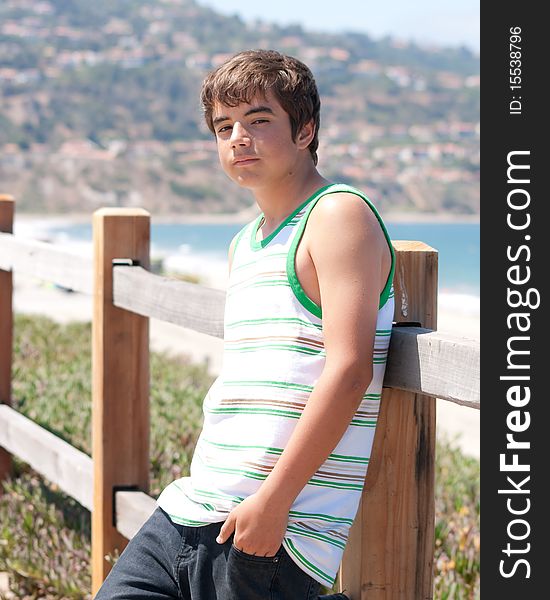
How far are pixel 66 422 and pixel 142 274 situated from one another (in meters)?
2.62

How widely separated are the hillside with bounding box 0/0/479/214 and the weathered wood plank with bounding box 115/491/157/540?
331 ft

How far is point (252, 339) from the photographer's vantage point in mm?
2078

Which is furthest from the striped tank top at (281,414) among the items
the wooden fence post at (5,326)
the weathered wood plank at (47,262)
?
the wooden fence post at (5,326)

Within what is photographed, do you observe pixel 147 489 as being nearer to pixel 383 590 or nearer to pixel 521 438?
pixel 383 590

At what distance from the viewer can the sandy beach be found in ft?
32.9

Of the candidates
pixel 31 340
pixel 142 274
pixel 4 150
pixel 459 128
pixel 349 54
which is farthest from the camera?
pixel 349 54

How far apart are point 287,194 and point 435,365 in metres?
0.46

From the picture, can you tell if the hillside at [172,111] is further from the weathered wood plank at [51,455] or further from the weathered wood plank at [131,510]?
the weathered wood plank at [131,510]

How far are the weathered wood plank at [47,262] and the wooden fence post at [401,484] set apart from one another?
1741mm

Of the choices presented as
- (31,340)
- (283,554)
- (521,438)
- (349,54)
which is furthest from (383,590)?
(349,54)

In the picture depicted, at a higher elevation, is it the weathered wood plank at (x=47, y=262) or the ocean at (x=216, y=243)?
the ocean at (x=216, y=243)

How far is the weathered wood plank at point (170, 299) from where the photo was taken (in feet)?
8.96

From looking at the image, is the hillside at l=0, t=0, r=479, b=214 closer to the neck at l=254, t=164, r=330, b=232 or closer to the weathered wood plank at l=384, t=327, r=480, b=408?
the neck at l=254, t=164, r=330, b=232

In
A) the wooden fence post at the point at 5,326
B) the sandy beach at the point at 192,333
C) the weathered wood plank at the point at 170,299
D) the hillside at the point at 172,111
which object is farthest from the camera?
the hillside at the point at 172,111
